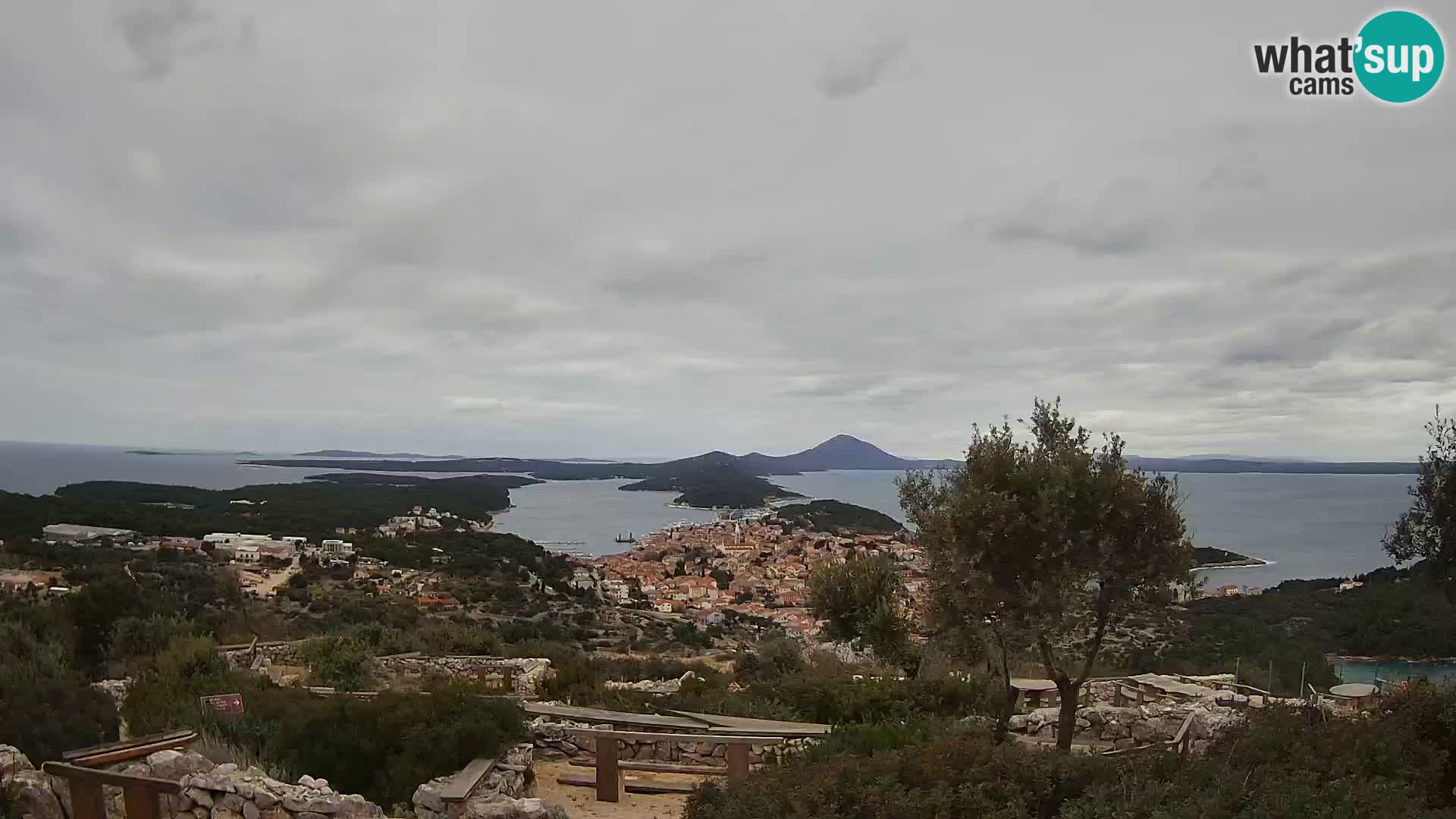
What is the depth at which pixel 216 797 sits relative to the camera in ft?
18.1

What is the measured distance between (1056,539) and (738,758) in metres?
3.46

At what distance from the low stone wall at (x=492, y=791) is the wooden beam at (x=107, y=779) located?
1.63 metres

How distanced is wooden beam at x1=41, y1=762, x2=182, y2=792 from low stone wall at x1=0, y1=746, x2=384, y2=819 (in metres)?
0.36

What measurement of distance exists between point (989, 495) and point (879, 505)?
93.8 meters

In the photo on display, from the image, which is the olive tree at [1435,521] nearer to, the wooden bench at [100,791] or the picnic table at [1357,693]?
the picnic table at [1357,693]

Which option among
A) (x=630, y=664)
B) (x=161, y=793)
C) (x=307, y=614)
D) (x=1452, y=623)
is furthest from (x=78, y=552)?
(x=1452, y=623)

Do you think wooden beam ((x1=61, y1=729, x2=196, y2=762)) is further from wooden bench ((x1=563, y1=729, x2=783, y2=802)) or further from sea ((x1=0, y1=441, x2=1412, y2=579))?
sea ((x1=0, y1=441, x2=1412, y2=579))

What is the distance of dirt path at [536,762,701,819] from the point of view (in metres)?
6.96

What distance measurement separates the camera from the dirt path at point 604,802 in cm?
696

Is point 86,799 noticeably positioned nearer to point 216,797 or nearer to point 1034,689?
point 216,797

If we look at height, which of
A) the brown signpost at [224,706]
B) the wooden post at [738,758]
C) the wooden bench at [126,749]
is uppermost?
the wooden bench at [126,749]

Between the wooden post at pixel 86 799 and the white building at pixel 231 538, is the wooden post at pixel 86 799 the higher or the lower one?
the higher one

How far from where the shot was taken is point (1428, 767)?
18.3ft

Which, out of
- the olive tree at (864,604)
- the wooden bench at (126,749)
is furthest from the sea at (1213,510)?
the wooden bench at (126,749)
